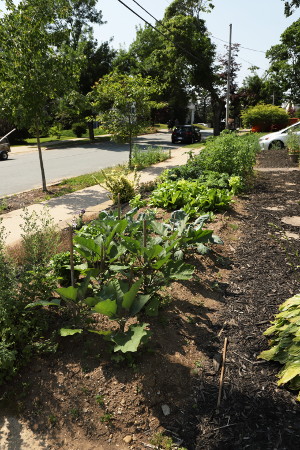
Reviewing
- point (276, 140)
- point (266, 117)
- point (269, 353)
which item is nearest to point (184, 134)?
point (266, 117)

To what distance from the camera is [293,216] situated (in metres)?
6.54

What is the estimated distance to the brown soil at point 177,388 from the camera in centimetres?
228

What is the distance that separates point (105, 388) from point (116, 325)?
0.69 meters

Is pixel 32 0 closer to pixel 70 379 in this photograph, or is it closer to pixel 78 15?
pixel 70 379

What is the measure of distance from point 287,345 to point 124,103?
37.1ft

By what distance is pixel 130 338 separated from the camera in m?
2.48

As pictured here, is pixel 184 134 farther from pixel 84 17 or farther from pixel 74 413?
pixel 74 413

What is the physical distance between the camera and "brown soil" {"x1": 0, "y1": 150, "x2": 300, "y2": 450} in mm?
2275

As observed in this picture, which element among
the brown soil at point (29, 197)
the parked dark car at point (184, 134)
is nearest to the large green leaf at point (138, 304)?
the brown soil at point (29, 197)

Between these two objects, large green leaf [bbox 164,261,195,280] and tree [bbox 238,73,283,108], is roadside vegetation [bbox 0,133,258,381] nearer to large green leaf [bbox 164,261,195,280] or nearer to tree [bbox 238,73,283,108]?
large green leaf [bbox 164,261,195,280]

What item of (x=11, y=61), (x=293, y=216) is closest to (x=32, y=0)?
(x=11, y=61)

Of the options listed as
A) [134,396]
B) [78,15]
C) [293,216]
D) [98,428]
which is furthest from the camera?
[78,15]

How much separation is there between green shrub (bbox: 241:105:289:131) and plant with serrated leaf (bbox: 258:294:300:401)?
26.8 m

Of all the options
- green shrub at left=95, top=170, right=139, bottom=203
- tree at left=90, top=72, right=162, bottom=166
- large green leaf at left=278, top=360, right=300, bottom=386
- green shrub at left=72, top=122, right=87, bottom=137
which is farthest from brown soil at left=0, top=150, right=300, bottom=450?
green shrub at left=72, top=122, right=87, bottom=137
